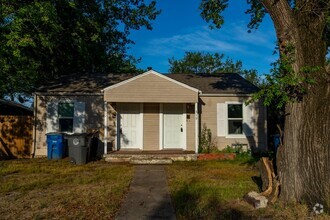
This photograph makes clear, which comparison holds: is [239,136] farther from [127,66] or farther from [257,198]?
[127,66]

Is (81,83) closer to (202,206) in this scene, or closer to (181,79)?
(181,79)

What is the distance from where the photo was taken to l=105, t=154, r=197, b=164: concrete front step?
12516 millimetres

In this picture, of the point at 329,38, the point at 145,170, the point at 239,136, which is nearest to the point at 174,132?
the point at 239,136

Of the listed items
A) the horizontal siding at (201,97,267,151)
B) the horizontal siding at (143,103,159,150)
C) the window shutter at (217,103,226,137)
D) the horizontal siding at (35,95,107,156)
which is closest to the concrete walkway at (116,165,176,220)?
the horizontal siding at (143,103,159,150)

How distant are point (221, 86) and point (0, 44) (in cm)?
1038

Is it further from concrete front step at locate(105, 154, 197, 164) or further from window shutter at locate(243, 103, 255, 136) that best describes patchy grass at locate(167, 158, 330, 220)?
window shutter at locate(243, 103, 255, 136)

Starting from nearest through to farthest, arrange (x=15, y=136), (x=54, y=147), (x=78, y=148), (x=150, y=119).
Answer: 1. (x=78, y=148)
2. (x=54, y=147)
3. (x=15, y=136)
4. (x=150, y=119)

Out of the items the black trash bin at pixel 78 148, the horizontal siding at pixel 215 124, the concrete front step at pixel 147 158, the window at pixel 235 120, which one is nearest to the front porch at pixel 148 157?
the concrete front step at pixel 147 158

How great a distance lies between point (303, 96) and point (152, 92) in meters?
8.01

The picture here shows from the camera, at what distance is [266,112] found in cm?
1518

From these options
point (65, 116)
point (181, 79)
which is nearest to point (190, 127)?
point (181, 79)

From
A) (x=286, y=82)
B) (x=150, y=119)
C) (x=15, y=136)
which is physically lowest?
(x=15, y=136)

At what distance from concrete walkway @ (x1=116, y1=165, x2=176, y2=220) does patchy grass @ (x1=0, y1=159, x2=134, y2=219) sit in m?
0.22

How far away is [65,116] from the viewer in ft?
47.8
